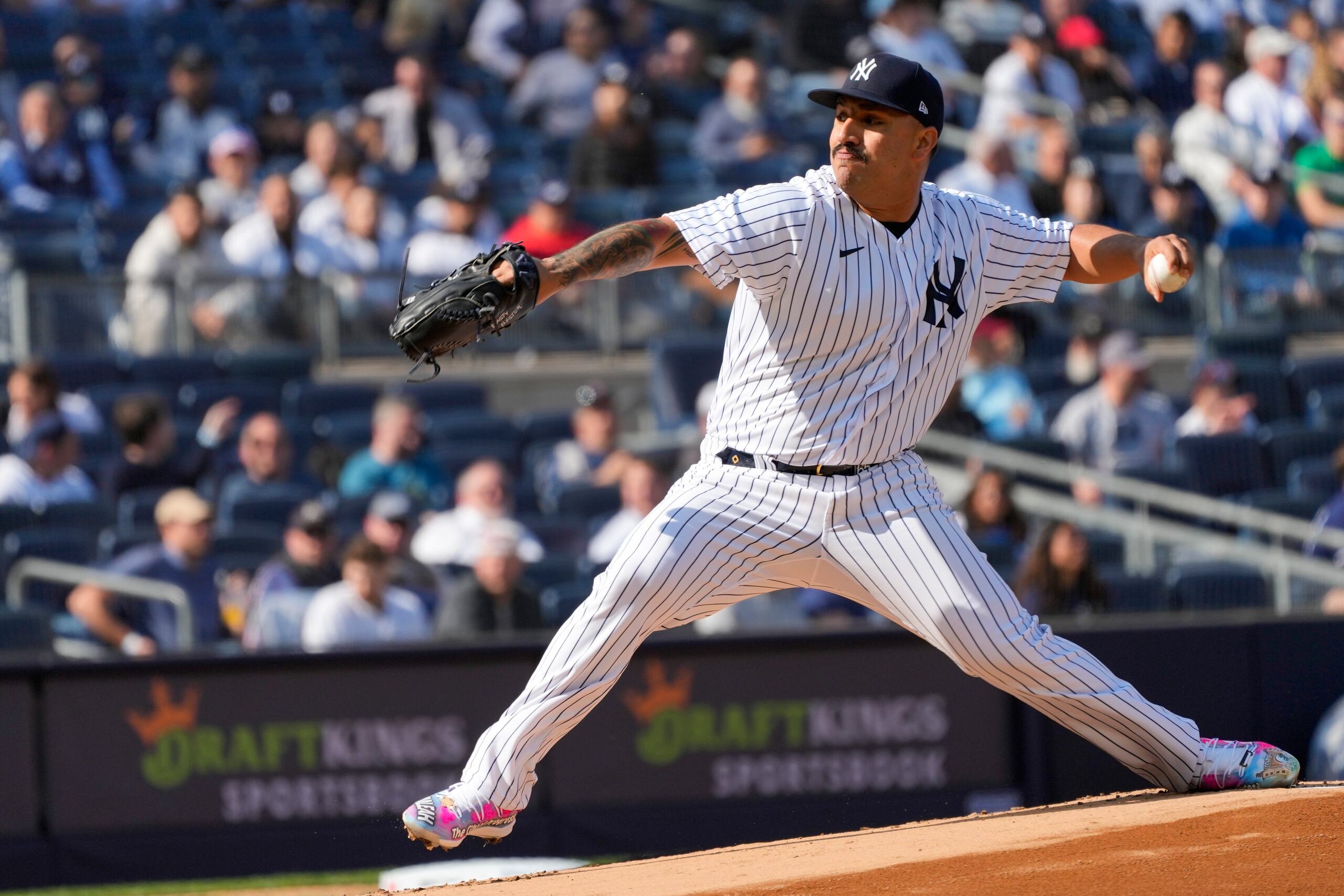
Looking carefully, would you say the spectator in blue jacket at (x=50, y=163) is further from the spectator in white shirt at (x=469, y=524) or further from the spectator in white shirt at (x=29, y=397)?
the spectator in white shirt at (x=469, y=524)

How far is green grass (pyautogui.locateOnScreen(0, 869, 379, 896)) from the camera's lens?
7281mm

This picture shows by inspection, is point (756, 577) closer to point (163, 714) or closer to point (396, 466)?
point (163, 714)

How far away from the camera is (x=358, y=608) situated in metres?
7.85

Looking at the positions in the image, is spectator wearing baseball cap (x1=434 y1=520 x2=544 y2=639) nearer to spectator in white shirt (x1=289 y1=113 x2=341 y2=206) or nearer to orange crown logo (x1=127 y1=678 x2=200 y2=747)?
orange crown logo (x1=127 y1=678 x2=200 y2=747)

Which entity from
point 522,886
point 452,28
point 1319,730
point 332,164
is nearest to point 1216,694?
point 1319,730

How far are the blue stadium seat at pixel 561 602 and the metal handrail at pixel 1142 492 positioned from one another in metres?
2.15

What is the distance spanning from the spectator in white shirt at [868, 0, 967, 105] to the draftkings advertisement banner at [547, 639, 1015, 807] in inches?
258

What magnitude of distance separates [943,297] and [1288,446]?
6250 millimetres

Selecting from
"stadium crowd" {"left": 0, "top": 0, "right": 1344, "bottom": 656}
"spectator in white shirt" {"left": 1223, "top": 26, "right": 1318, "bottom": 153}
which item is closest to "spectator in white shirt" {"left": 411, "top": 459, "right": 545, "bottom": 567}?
"stadium crowd" {"left": 0, "top": 0, "right": 1344, "bottom": 656}

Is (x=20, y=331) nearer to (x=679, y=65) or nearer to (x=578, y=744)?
(x=578, y=744)

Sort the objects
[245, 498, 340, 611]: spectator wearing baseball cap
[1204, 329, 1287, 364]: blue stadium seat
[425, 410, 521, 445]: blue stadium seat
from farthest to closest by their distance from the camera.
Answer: [1204, 329, 1287, 364]: blue stadium seat → [425, 410, 521, 445]: blue stadium seat → [245, 498, 340, 611]: spectator wearing baseball cap

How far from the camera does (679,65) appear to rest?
13.9m

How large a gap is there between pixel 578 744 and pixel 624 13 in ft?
26.6

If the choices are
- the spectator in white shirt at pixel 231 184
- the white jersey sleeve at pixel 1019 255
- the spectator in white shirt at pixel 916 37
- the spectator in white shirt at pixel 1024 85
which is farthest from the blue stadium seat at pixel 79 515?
the spectator in white shirt at pixel 916 37
